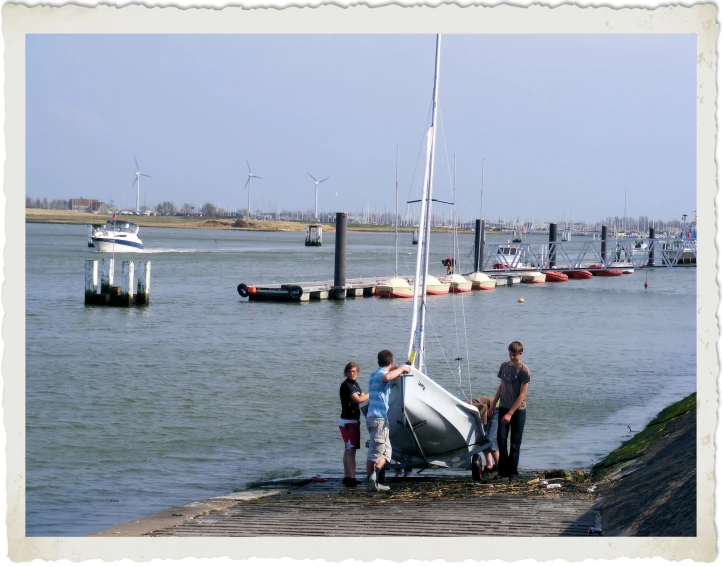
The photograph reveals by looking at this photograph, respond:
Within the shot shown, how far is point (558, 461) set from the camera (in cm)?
1528

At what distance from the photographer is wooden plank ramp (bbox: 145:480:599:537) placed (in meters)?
9.02

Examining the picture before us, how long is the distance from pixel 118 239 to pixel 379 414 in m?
86.6

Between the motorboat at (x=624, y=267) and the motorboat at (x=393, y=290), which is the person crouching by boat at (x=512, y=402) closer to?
the motorboat at (x=393, y=290)

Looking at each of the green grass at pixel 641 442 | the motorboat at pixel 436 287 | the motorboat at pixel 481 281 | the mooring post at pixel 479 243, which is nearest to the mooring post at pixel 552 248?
the mooring post at pixel 479 243

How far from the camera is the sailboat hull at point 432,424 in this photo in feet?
39.1

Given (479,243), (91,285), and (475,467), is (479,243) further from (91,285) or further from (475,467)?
(475,467)

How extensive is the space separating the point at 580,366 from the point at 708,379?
74.3ft

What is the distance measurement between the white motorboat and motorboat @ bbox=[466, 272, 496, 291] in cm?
4413

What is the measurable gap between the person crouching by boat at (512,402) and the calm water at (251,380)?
2994mm

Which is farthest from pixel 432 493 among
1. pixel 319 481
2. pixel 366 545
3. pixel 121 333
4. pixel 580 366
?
pixel 121 333

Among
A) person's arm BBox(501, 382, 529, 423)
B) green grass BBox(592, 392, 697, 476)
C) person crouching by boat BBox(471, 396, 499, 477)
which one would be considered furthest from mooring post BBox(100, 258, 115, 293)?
person's arm BBox(501, 382, 529, 423)

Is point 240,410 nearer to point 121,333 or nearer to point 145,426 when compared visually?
point 145,426

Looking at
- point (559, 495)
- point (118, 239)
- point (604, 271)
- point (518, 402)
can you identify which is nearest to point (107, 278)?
point (518, 402)

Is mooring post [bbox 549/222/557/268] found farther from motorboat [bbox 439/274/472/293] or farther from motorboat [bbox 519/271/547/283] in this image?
motorboat [bbox 439/274/472/293]
